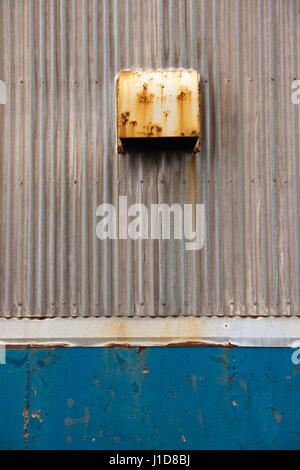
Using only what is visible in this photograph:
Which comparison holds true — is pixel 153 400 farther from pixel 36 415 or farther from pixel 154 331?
pixel 36 415

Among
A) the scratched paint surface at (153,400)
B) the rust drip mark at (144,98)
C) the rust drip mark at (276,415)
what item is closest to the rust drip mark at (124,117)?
the rust drip mark at (144,98)

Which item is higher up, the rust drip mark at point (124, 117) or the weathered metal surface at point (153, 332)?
the rust drip mark at point (124, 117)

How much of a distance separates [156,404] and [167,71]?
7.85ft

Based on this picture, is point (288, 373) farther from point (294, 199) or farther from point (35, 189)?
point (35, 189)

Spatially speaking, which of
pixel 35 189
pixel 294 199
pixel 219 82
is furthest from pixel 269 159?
pixel 35 189

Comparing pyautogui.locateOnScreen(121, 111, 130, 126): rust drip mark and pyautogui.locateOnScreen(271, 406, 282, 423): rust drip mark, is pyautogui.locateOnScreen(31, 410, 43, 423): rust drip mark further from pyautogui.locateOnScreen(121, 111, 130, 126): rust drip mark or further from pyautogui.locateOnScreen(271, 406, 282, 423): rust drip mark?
pyautogui.locateOnScreen(121, 111, 130, 126): rust drip mark

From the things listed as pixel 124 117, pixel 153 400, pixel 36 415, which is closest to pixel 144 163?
Answer: pixel 124 117

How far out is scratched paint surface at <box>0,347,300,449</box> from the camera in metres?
2.89

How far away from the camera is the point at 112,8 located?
308cm

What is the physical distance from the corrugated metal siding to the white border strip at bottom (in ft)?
0.26

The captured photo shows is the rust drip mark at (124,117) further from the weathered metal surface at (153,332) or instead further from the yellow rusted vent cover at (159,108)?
the weathered metal surface at (153,332)

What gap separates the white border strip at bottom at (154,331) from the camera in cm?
295

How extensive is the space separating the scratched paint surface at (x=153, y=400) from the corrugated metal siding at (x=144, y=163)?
0.36 metres

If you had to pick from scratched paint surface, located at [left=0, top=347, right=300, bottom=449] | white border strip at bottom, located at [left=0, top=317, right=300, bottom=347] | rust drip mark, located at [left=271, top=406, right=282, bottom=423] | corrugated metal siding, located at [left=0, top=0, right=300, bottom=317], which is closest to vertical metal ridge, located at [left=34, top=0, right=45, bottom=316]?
corrugated metal siding, located at [left=0, top=0, right=300, bottom=317]
